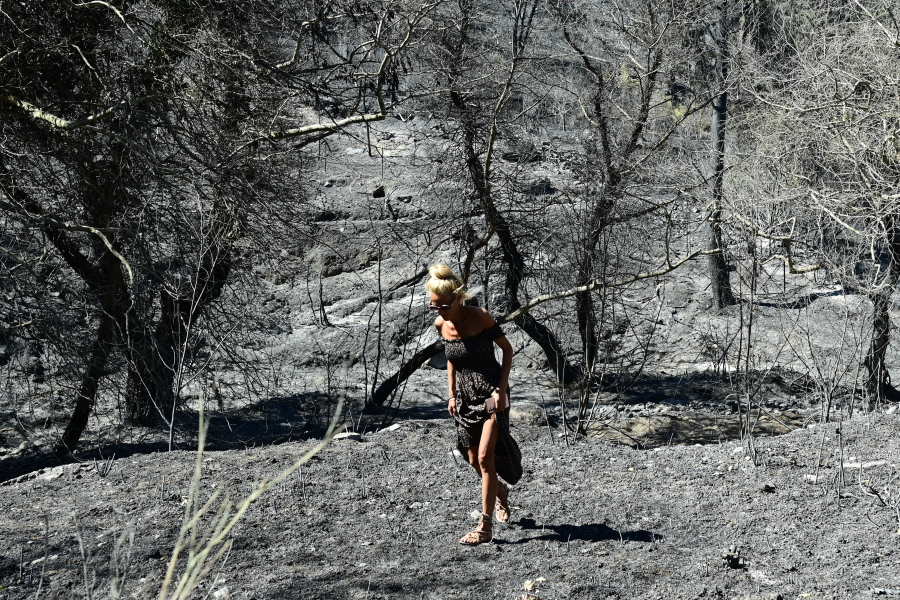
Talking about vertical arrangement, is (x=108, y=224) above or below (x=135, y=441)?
above

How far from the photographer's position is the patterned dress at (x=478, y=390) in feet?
14.5

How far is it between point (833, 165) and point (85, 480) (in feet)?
33.4

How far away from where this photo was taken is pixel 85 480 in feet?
18.2

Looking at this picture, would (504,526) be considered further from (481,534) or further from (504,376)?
(504,376)

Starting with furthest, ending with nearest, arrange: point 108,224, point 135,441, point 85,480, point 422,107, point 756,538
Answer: point 422,107
point 135,441
point 108,224
point 85,480
point 756,538

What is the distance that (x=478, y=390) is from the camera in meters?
4.43

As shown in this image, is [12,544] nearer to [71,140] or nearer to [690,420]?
[71,140]

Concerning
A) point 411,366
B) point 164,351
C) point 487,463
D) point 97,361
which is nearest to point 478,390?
point 487,463

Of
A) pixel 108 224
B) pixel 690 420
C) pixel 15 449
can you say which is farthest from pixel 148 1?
pixel 690 420

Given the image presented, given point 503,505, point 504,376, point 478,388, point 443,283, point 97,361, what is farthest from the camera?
point 97,361

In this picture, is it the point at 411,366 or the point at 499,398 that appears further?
the point at 411,366

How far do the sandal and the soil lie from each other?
0.13 feet

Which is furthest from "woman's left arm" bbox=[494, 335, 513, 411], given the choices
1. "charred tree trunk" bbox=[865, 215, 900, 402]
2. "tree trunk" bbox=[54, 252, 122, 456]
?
"charred tree trunk" bbox=[865, 215, 900, 402]

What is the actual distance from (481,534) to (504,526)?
37 centimetres
